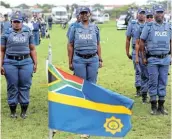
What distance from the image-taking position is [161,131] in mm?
7121

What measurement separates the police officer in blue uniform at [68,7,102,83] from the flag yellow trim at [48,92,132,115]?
7.85 ft

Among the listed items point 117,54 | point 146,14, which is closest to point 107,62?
point 117,54

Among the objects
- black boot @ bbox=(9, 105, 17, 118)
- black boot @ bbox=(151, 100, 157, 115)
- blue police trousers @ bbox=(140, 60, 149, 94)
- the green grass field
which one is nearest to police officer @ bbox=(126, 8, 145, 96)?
blue police trousers @ bbox=(140, 60, 149, 94)

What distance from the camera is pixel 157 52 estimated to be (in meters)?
7.96

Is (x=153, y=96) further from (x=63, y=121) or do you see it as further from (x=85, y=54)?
(x=63, y=121)

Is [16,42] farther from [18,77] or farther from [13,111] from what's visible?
[13,111]

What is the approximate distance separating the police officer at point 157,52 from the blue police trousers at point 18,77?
2.04 meters

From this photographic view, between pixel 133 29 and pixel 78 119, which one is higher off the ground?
pixel 133 29

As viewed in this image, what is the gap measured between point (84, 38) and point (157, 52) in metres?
1.43

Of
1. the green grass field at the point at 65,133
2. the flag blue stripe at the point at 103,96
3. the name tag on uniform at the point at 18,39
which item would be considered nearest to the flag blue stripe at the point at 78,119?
the flag blue stripe at the point at 103,96

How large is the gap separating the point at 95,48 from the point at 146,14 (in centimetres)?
187

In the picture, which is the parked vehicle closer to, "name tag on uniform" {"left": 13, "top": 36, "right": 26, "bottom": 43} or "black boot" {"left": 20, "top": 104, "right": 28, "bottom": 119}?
"black boot" {"left": 20, "top": 104, "right": 28, "bottom": 119}

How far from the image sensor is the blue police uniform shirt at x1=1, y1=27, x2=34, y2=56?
25.2 ft

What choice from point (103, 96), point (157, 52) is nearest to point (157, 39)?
point (157, 52)
